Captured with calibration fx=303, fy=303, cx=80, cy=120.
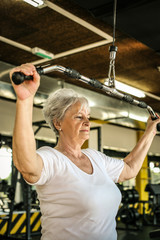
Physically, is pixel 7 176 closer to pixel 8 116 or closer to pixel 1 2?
pixel 8 116

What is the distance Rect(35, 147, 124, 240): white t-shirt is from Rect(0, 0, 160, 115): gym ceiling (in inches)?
63.3

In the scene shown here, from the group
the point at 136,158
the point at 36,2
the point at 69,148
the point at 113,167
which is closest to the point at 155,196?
the point at 36,2

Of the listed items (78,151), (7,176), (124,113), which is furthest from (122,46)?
(7,176)

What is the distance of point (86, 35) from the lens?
404 cm

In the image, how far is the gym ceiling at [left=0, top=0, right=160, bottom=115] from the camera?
106 inches

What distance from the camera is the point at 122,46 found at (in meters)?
4.35

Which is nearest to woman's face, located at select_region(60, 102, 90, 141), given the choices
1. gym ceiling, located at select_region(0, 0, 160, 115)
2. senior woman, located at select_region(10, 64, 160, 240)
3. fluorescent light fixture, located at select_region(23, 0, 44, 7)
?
senior woman, located at select_region(10, 64, 160, 240)

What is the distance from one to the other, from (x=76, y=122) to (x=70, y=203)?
42 cm

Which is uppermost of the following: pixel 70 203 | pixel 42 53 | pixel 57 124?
pixel 42 53

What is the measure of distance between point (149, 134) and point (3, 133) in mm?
5377

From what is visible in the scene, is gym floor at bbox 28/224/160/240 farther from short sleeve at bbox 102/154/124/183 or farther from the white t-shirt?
the white t-shirt

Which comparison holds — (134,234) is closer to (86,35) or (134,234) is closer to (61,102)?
(86,35)

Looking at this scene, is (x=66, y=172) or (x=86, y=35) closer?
(x=66, y=172)

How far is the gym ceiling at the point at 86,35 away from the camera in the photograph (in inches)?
106
